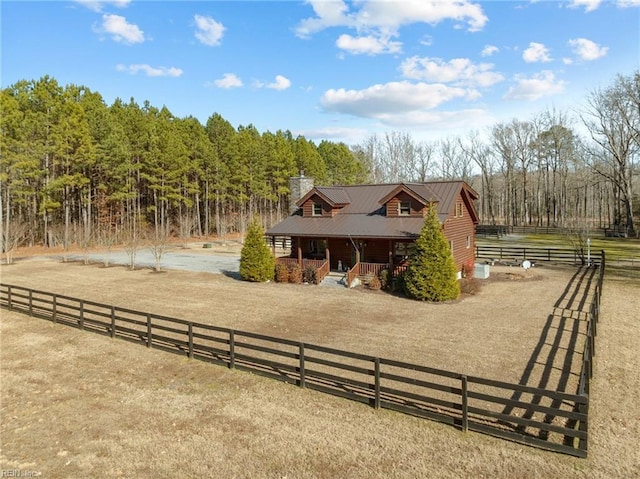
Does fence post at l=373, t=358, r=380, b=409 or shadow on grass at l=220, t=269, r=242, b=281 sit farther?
shadow on grass at l=220, t=269, r=242, b=281

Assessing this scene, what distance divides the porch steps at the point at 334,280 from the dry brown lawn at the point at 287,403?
178 inches

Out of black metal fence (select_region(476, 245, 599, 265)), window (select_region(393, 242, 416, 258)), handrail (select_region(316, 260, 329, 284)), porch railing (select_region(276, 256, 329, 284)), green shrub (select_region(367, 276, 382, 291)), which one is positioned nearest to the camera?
green shrub (select_region(367, 276, 382, 291))

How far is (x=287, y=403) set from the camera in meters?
9.02

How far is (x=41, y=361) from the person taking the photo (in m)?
12.1

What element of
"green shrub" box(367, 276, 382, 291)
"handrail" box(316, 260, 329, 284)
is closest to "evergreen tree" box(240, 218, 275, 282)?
"handrail" box(316, 260, 329, 284)

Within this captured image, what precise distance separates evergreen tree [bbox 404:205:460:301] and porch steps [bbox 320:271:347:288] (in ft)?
15.7

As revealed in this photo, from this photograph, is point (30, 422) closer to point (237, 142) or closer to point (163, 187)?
point (163, 187)

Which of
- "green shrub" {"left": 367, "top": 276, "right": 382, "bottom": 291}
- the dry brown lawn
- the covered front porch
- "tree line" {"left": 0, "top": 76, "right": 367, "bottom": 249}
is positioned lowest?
the dry brown lawn

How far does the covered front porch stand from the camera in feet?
74.6

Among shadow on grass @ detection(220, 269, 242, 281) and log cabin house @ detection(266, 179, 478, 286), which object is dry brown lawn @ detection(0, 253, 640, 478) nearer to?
log cabin house @ detection(266, 179, 478, 286)

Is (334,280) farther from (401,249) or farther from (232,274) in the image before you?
(232,274)

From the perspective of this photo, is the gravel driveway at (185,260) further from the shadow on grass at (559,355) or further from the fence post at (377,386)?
the fence post at (377,386)

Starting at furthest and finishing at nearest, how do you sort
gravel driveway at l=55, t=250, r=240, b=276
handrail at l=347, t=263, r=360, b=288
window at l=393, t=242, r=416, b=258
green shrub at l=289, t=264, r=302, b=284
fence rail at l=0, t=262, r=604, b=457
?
gravel driveway at l=55, t=250, r=240, b=276 → green shrub at l=289, t=264, r=302, b=284 → window at l=393, t=242, r=416, b=258 → handrail at l=347, t=263, r=360, b=288 → fence rail at l=0, t=262, r=604, b=457

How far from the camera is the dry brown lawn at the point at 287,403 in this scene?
6.81m
